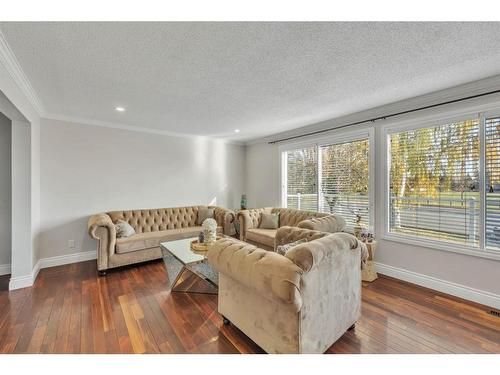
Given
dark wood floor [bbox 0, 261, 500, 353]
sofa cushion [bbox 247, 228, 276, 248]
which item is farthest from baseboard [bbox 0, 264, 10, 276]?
sofa cushion [bbox 247, 228, 276, 248]

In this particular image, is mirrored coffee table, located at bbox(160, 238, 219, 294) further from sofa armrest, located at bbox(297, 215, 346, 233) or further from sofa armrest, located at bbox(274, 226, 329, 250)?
sofa armrest, located at bbox(297, 215, 346, 233)

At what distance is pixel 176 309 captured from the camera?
2.34 metres

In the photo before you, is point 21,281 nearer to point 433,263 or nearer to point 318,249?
point 318,249

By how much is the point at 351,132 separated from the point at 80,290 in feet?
14.8

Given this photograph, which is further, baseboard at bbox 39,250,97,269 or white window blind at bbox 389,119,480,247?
baseboard at bbox 39,250,97,269

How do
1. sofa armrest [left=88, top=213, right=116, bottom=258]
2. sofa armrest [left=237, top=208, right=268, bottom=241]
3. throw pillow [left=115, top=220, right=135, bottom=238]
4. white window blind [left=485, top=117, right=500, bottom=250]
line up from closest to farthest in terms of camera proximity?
1. white window blind [left=485, top=117, right=500, bottom=250]
2. sofa armrest [left=88, top=213, right=116, bottom=258]
3. throw pillow [left=115, top=220, right=135, bottom=238]
4. sofa armrest [left=237, top=208, right=268, bottom=241]

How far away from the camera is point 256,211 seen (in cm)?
450

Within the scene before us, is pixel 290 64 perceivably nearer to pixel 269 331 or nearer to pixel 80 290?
pixel 269 331

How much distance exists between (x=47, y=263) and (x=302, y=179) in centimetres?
471

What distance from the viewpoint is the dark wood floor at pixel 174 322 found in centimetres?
179

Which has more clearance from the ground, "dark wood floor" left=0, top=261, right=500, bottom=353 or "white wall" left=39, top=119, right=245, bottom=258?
"white wall" left=39, top=119, right=245, bottom=258

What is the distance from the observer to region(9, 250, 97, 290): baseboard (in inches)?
111

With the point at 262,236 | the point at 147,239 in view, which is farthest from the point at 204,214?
the point at 262,236

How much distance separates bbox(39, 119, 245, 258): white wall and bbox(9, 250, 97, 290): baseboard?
8 cm
